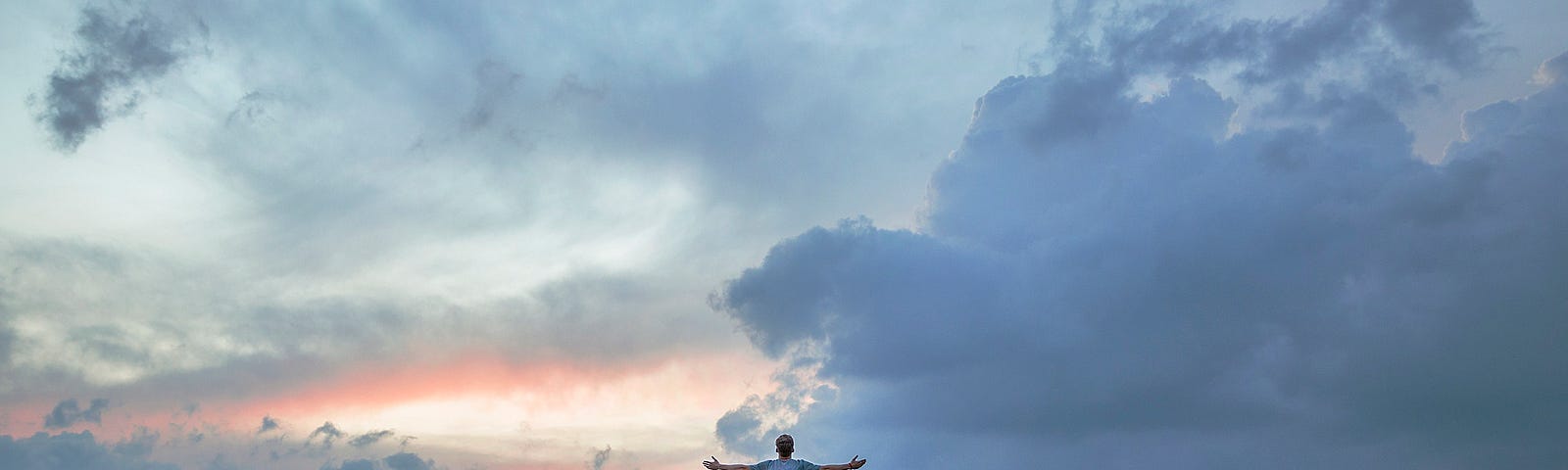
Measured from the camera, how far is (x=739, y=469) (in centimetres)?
2964

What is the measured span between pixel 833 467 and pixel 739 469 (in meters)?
2.48

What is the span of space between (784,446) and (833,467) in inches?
63.3

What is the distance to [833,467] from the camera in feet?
94.5

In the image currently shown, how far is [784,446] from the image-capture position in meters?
29.8

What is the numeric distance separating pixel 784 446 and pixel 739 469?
49.3 inches
